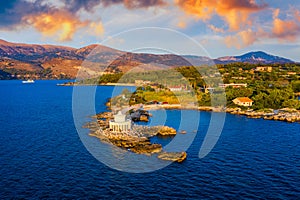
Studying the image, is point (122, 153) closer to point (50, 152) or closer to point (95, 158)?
point (95, 158)

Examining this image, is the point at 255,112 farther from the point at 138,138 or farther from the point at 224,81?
the point at 224,81

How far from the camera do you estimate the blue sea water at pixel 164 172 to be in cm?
1902

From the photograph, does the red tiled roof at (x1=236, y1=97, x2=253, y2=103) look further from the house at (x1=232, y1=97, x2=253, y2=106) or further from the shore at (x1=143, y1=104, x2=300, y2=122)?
the shore at (x1=143, y1=104, x2=300, y2=122)

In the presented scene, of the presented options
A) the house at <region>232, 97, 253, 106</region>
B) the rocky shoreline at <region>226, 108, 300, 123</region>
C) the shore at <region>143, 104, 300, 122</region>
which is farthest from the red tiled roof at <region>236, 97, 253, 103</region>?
the rocky shoreline at <region>226, 108, 300, 123</region>

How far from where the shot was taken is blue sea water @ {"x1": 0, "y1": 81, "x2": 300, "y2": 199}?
749 inches

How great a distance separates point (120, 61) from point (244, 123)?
124 meters

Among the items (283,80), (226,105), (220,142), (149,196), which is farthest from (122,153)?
(283,80)

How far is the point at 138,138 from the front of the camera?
31078 millimetres

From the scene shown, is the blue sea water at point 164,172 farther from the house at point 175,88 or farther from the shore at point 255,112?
the house at point 175,88

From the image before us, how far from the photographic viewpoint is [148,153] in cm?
2634

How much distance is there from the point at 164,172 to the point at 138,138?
9.12 meters

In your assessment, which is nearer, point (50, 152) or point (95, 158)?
point (95, 158)

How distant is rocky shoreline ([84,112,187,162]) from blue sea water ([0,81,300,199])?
5.95ft

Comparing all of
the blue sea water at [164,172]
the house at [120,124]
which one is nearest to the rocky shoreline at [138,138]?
the house at [120,124]
